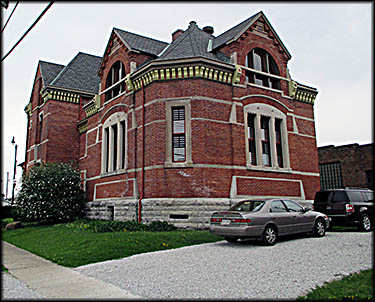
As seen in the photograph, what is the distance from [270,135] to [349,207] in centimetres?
564

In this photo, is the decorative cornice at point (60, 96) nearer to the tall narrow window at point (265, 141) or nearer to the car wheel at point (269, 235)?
the tall narrow window at point (265, 141)

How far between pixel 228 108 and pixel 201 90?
168 cm

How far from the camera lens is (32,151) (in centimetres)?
2750

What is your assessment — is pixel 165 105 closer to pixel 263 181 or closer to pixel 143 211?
pixel 143 211

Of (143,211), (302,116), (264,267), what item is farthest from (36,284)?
→ (302,116)

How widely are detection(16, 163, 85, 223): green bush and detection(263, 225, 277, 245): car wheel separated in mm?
13467

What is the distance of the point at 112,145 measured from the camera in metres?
20.0

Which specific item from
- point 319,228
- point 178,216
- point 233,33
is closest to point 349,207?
point 319,228

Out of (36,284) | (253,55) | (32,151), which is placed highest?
(253,55)

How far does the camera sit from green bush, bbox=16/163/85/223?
64.5 ft

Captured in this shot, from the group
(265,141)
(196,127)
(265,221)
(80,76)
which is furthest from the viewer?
(80,76)

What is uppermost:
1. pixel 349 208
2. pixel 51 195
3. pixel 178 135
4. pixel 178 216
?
pixel 178 135

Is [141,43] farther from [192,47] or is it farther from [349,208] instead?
[349,208]

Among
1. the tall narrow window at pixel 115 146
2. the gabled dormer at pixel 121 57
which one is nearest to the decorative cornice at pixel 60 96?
the gabled dormer at pixel 121 57
